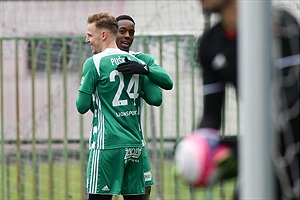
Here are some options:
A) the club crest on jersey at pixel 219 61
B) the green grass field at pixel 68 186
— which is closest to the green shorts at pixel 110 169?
the green grass field at pixel 68 186

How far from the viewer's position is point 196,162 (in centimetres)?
548

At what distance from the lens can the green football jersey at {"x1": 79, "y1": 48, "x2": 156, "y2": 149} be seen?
8781 millimetres

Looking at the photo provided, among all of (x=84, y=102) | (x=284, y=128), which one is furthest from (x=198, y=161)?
(x=84, y=102)

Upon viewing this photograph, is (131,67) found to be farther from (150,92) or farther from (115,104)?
(150,92)

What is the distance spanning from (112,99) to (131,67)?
0.30 meters

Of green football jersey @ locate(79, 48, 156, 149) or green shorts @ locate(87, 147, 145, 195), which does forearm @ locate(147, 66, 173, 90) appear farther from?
green shorts @ locate(87, 147, 145, 195)

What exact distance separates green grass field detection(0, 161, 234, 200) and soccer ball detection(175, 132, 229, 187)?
576 cm

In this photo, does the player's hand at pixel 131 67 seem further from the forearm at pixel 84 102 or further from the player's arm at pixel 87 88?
the forearm at pixel 84 102

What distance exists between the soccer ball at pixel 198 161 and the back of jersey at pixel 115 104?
10.7 feet

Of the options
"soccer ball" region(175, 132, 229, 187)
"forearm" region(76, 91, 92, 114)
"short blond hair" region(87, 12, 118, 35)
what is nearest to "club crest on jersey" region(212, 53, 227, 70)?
"soccer ball" region(175, 132, 229, 187)

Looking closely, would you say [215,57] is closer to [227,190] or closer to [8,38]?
[227,190]

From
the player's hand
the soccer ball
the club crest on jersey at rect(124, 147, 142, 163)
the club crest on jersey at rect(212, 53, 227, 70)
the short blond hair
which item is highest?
the short blond hair

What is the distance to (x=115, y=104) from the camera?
8.88m

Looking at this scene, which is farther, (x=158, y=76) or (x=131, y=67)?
(x=158, y=76)
